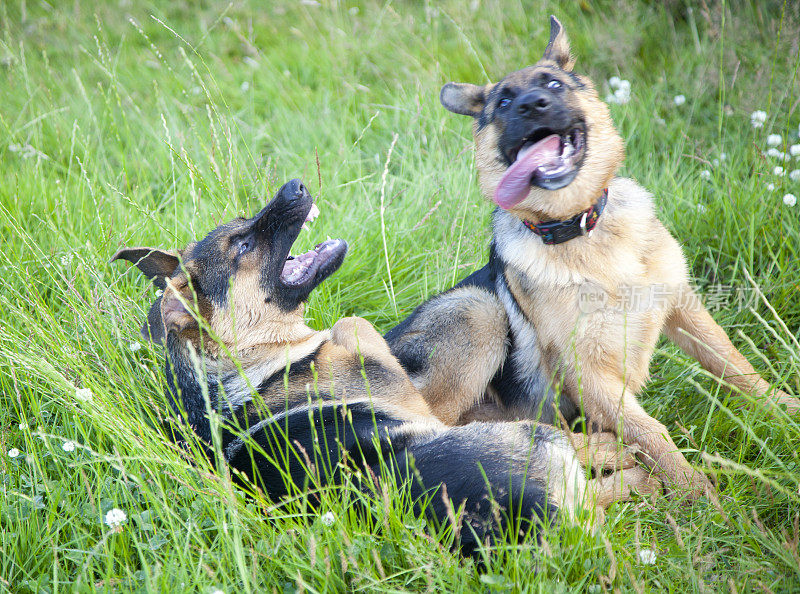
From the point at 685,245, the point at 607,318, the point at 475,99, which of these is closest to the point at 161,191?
the point at 475,99

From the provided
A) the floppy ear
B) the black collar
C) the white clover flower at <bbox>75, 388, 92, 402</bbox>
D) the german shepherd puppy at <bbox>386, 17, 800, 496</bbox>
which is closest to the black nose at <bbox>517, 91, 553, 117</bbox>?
the german shepherd puppy at <bbox>386, 17, 800, 496</bbox>

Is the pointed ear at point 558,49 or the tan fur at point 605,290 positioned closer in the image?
the tan fur at point 605,290

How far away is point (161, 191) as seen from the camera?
4883 mm

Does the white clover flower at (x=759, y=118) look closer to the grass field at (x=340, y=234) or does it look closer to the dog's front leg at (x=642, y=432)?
the grass field at (x=340, y=234)

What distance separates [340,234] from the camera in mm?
4191

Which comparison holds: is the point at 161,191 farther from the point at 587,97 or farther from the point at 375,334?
the point at 587,97

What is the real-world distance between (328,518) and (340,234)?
235 centimetres

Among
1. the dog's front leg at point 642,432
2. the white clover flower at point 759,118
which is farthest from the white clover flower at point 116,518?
the white clover flower at point 759,118

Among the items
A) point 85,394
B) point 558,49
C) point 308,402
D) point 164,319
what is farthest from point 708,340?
point 85,394

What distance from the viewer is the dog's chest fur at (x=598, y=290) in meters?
2.91

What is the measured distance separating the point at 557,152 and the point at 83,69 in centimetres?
544

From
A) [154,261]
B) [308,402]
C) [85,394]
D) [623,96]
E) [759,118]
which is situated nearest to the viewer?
[85,394]

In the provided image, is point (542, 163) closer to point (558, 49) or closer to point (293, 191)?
point (558, 49)

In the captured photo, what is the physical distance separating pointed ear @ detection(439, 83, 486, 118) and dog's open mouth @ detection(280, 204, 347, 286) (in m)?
1.00
